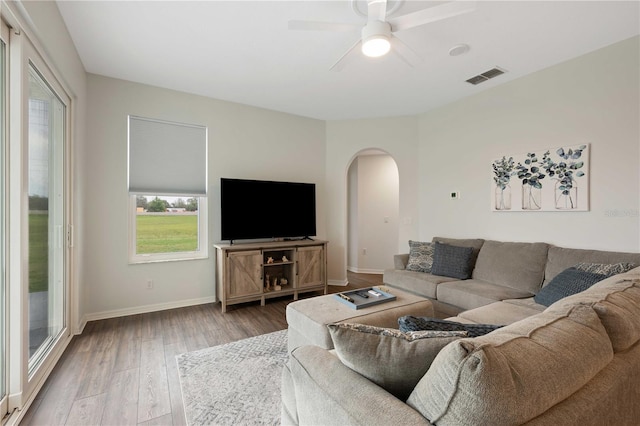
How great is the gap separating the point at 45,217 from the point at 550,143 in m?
4.68

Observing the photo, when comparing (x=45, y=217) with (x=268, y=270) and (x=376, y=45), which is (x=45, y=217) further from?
(x=376, y=45)

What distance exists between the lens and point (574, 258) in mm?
2619

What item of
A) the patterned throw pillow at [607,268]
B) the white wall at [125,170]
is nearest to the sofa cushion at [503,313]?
the patterned throw pillow at [607,268]

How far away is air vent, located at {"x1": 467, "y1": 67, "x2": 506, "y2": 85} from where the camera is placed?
3164 millimetres

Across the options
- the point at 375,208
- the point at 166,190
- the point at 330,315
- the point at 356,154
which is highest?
the point at 356,154

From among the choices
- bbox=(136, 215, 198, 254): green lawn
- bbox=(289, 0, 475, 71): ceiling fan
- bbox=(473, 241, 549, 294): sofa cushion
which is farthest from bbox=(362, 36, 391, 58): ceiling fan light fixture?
A: bbox=(136, 215, 198, 254): green lawn

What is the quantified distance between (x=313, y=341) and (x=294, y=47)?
250cm

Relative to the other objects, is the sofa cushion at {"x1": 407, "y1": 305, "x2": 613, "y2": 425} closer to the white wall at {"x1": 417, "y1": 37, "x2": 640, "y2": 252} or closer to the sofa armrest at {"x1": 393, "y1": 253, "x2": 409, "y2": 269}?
the white wall at {"x1": 417, "y1": 37, "x2": 640, "y2": 252}

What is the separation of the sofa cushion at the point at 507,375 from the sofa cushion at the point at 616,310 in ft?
0.67

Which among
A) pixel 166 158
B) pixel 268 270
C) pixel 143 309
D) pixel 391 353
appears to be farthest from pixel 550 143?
pixel 143 309

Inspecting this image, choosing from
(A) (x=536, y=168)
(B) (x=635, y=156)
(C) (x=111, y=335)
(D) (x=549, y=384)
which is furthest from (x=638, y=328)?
(C) (x=111, y=335)

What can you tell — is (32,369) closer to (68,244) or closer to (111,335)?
(111,335)

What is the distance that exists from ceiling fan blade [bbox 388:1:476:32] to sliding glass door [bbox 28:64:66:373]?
2.52m

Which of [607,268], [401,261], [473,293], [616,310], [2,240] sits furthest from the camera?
[401,261]
